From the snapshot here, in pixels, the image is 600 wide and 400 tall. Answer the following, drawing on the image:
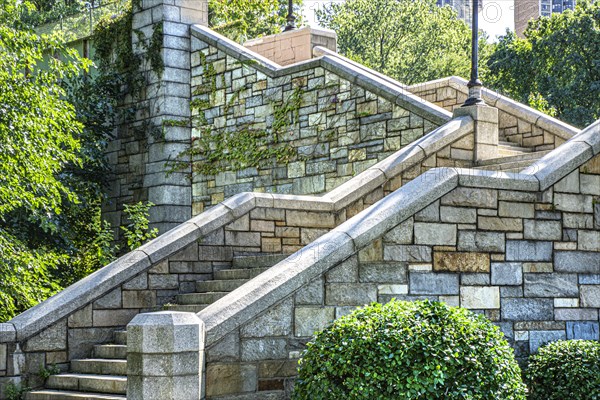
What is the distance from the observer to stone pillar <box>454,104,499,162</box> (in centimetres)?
1270

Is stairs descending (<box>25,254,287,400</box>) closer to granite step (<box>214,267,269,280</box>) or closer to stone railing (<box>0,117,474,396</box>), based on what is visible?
granite step (<box>214,267,269,280</box>)

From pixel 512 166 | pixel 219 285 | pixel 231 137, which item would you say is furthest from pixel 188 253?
pixel 231 137

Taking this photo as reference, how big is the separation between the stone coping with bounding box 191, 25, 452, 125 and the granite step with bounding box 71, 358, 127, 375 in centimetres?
566

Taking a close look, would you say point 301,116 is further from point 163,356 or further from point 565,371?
point 163,356

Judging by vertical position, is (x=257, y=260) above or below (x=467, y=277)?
above

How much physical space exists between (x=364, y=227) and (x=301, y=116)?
22.0 feet

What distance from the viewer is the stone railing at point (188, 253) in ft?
32.9

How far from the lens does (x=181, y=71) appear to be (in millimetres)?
17688

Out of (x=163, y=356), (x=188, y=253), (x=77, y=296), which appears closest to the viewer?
(x=163, y=356)

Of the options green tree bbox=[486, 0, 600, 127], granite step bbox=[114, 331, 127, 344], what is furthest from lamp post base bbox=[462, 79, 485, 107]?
green tree bbox=[486, 0, 600, 127]

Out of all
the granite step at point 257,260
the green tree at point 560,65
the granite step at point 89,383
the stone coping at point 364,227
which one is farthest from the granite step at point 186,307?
the green tree at point 560,65

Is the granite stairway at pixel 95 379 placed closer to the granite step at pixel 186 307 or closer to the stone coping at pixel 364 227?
the granite step at pixel 186 307

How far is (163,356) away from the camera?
295 inches

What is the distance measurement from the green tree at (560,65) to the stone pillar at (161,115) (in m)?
12.6
